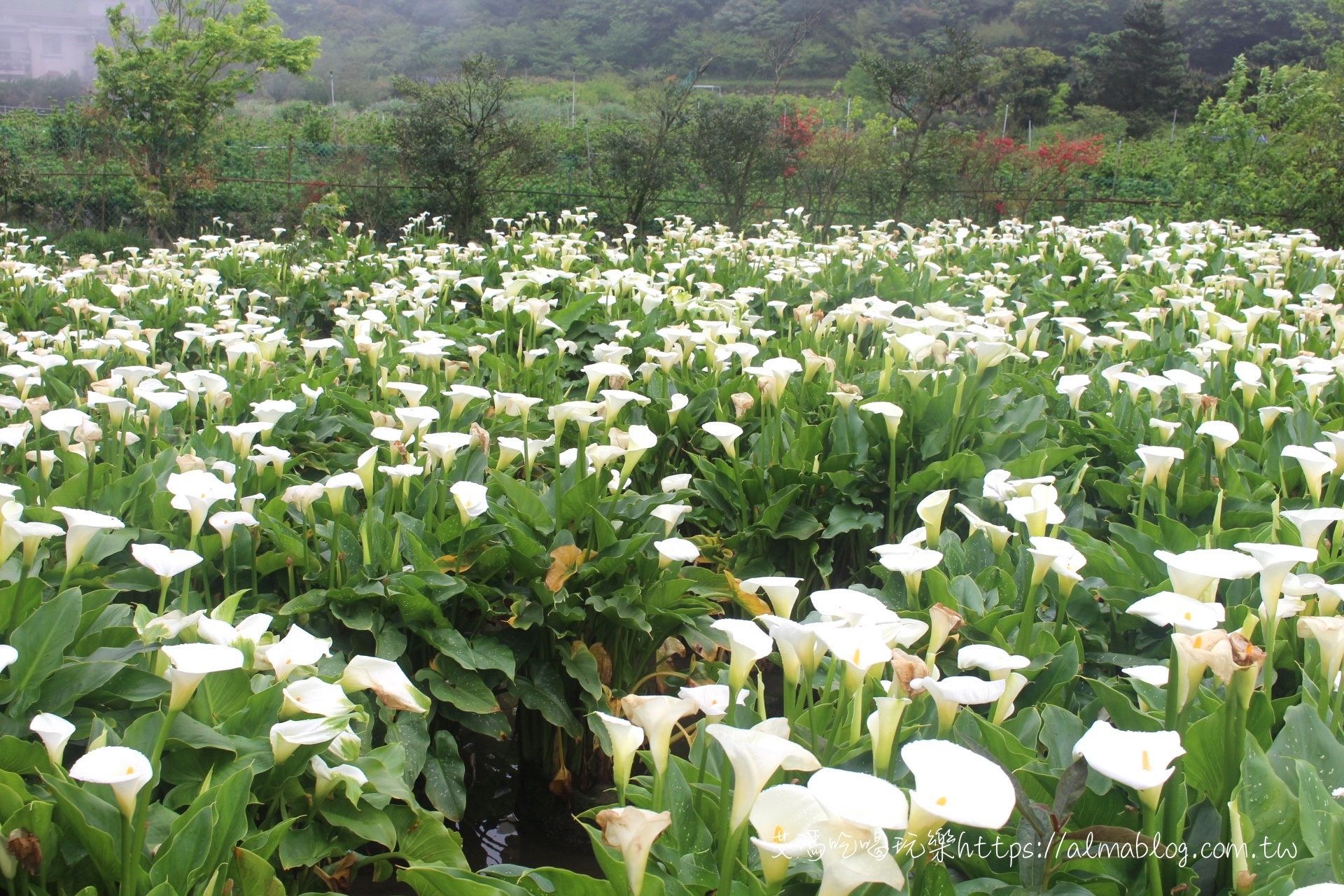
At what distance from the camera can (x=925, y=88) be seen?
51.2 ft

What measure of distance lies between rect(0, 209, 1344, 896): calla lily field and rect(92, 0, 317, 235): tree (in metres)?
13.3

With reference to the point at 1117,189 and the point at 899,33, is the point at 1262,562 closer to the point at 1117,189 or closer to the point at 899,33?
the point at 1117,189

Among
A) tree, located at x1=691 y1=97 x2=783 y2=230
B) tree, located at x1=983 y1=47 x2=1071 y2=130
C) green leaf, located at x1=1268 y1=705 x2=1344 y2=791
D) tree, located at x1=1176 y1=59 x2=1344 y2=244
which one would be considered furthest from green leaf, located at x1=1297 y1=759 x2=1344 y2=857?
tree, located at x1=983 y1=47 x2=1071 y2=130

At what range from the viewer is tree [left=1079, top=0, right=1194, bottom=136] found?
41031mm

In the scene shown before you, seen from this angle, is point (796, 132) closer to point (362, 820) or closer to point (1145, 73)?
point (362, 820)

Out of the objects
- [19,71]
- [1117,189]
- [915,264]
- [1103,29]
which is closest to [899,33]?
[1103,29]

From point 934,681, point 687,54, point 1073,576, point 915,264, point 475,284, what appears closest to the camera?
point 934,681

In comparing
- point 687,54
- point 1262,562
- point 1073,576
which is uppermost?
point 687,54

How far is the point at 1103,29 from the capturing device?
51.9m

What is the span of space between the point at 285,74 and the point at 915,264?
67.1 meters

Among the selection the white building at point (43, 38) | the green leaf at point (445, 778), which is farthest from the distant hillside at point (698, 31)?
the green leaf at point (445, 778)

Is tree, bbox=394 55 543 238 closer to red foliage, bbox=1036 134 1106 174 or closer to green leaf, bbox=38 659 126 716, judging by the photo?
red foliage, bbox=1036 134 1106 174

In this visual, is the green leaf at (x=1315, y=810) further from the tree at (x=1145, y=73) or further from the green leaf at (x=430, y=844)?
the tree at (x=1145, y=73)

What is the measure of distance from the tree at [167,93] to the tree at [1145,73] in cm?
3602
